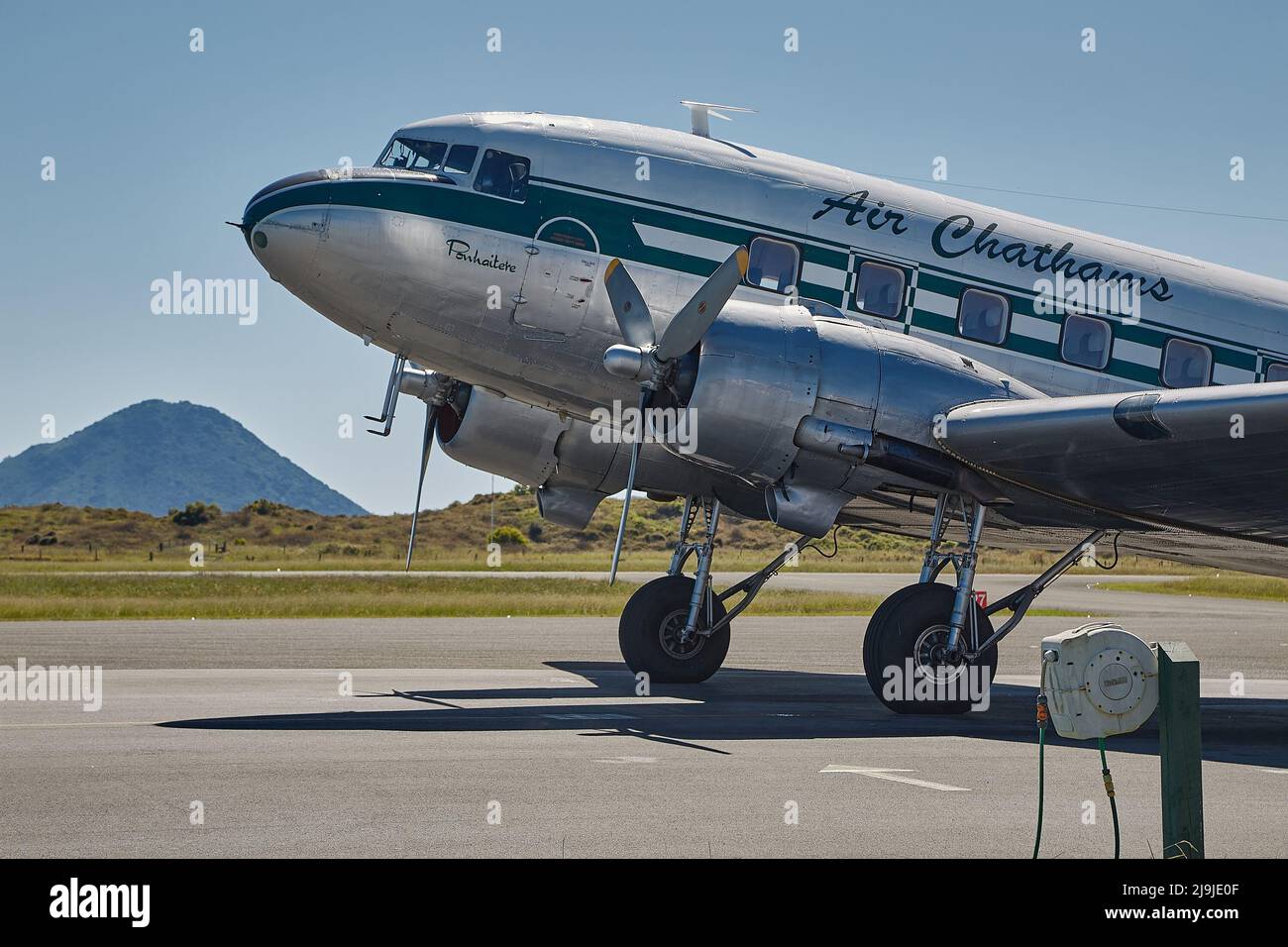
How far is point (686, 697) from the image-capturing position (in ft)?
58.9

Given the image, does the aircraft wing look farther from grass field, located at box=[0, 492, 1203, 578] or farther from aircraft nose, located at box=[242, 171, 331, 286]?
grass field, located at box=[0, 492, 1203, 578]

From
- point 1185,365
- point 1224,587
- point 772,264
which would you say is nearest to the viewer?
point 772,264

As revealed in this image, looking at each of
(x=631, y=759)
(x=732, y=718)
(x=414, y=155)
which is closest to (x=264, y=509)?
(x=414, y=155)

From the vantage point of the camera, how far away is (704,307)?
1434 centimetres

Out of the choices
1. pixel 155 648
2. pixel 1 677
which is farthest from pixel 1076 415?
pixel 155 648

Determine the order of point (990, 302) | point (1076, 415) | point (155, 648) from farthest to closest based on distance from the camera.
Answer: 1. point (155, 648)
2. point (990, 302)
3. point (1076, 415)

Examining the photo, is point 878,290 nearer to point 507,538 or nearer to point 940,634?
point 940,634

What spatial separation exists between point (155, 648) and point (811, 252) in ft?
44.9

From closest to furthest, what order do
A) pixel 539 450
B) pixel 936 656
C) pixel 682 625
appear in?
1. pixel 936 656
2. pixel 682 625
3. pixel 539 450

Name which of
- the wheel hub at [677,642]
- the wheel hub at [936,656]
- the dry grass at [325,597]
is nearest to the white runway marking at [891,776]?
the wheel hub at [936,656]

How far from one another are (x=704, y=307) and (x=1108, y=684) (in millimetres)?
8144

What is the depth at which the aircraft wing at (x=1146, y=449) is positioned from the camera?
13.7 meters
